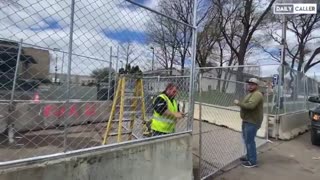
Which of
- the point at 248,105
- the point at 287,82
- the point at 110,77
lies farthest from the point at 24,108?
the point at 287,82

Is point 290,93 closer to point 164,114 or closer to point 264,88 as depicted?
point 264,88

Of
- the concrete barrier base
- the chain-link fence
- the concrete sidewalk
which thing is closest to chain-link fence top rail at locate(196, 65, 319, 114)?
the chain-link fence

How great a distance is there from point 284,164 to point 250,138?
52.1 inches

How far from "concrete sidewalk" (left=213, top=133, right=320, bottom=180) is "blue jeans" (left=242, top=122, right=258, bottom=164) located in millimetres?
273

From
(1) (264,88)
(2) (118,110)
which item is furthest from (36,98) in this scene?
(1) (264,88)

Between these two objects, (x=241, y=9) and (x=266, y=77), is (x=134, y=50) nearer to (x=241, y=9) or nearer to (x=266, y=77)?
(x=266, y=77)

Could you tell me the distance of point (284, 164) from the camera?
936cm

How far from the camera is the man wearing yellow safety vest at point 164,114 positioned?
612cm

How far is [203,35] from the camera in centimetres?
3291

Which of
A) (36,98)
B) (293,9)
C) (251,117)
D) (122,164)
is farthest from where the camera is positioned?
(293,9)

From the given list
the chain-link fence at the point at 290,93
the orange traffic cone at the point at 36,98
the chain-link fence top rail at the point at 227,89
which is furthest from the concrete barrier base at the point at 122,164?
the chain-link fence at the point at 290,93

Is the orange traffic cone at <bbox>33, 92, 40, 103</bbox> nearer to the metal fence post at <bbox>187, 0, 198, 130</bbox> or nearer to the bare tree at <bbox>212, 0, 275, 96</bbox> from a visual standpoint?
the metal fence post at <bbox>187, 0, 198, 130</bbox>

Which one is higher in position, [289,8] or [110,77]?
[289,8]

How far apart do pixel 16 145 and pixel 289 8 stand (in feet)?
27.9
